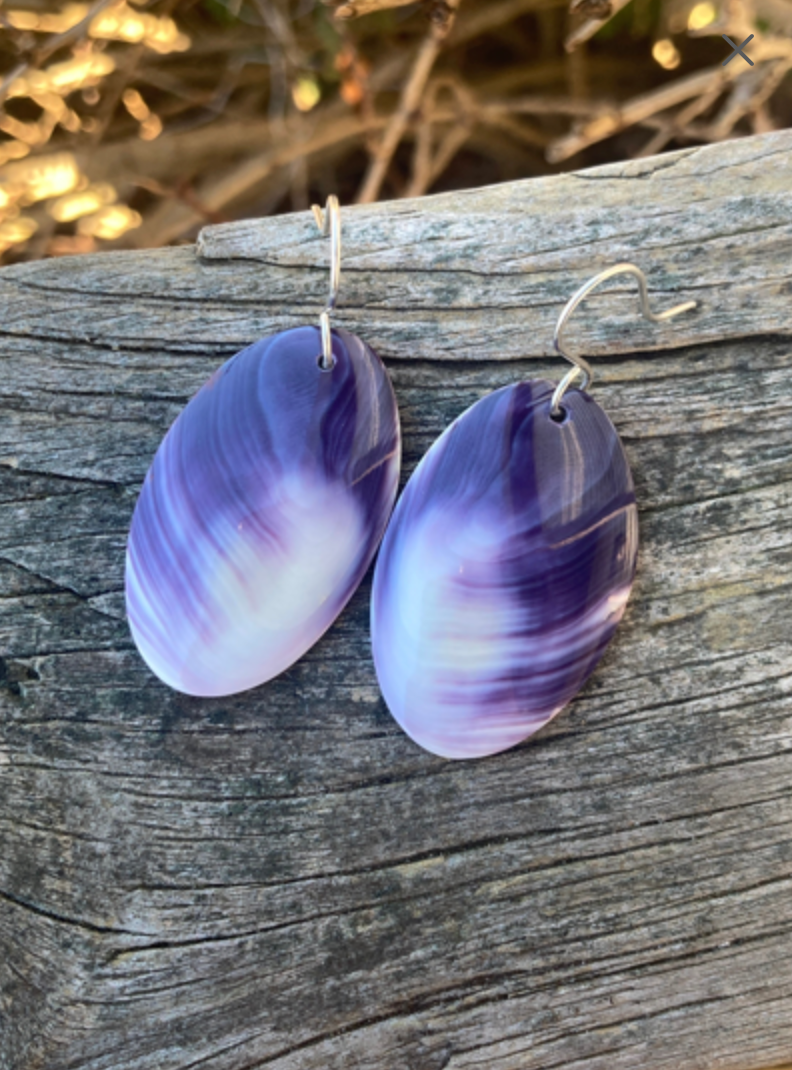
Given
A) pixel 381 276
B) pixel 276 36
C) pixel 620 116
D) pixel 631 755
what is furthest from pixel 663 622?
pixel 276 36

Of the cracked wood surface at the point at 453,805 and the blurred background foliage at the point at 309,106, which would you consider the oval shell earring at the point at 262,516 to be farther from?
the blurred background foliage at the point at 309,106

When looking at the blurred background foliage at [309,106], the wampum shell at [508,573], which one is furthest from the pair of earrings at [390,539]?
the blurred background foliage at [309,106]

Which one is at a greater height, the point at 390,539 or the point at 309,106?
the point at 309,106

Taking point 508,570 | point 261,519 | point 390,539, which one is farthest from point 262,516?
point 508,570

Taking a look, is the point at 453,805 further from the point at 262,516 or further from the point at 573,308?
the point at 573,308

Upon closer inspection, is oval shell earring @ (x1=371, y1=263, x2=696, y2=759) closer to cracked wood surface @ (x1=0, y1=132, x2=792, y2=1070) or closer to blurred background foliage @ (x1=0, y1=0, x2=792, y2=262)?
cracked wood surface @ (x1=0, y1=132, x2=792, y2=1070)

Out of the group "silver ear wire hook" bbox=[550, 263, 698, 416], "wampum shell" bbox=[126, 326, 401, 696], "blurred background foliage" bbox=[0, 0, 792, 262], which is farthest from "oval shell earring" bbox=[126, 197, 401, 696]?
"blurred background foliage" bbox=[0, 0, 792, 262]
